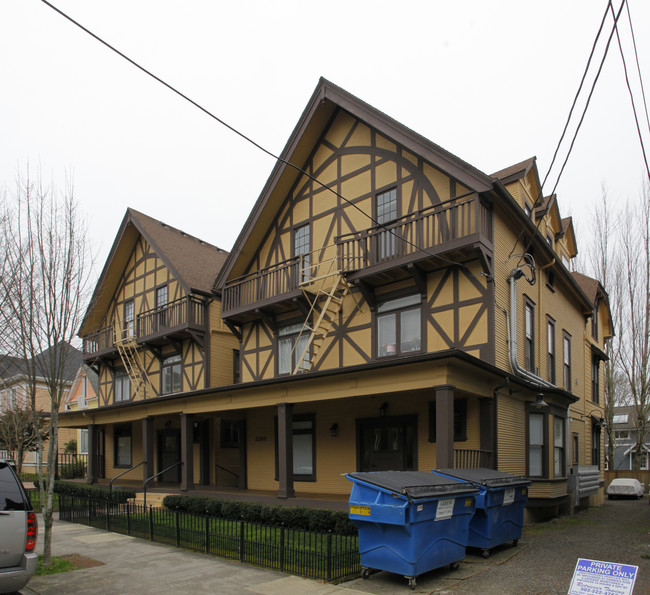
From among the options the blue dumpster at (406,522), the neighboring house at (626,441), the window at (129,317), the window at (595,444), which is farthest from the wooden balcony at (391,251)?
the neighboring house at (626,441)

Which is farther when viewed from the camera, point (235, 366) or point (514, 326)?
point (235, 366)

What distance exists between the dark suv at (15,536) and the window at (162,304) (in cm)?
1721

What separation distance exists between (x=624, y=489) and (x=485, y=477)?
815 inches

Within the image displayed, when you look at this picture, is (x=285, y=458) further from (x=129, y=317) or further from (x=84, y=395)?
(x=84, y=395)

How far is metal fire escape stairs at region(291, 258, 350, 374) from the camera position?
17.0 m

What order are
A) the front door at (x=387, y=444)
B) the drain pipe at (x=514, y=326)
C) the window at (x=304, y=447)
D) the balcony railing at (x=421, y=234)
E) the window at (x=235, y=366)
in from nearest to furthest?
the balcony railing at (x=421, y=234) → the drain pipe at (x=514, y=326) → the front door at (x=387, y=444) → the window at (x=304, y=447) → the window at (x=235, y=366)

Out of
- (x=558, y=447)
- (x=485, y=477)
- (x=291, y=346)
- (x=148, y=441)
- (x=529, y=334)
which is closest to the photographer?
(x=485, y=477)

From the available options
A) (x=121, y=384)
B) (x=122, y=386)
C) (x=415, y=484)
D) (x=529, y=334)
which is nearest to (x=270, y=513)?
(x=415, y=484)

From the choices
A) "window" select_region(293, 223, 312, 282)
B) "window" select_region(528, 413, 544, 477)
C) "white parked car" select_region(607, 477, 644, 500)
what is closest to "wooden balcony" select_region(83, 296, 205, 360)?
"window" select_region(293, 223, 312, 282)

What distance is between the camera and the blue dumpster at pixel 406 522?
870cm

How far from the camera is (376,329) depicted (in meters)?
16.9

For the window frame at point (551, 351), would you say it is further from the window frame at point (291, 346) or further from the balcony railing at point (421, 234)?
the window frame at point (291, 346)

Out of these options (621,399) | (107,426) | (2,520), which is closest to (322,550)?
(2,520)

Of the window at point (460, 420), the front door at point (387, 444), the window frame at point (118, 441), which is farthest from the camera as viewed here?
the window frame at point (118, 441)
